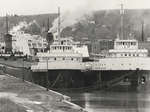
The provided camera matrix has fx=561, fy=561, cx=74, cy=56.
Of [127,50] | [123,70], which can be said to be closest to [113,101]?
[123,70]

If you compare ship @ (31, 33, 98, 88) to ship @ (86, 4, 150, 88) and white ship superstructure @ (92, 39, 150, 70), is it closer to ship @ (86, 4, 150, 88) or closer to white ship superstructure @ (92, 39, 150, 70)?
ship @ (86, 4, 150, 88)

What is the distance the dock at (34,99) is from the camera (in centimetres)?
4316

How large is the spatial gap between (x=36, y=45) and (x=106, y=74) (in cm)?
5185

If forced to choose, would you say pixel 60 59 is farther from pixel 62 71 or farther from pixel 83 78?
pixel 83 78

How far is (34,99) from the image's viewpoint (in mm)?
49469

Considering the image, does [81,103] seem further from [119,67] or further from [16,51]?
[16,51]

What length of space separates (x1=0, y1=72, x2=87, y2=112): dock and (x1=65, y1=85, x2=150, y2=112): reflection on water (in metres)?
3.15

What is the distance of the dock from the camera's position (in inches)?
1699

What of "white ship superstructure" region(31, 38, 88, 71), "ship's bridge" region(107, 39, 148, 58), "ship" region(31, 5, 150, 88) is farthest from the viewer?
"ship's bridge" region(107, 39, 148, 58)

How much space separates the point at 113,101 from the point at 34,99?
1057 cm

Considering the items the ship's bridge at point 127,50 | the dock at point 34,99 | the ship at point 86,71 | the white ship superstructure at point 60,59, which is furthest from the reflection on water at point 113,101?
the ship's bridge at point 127,50

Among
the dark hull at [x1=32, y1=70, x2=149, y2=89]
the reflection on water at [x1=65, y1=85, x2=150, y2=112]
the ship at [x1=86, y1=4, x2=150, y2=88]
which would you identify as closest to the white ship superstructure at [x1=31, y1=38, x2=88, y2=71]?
the dark hull at [x1=32, y1=70, x2=149, y2=89]

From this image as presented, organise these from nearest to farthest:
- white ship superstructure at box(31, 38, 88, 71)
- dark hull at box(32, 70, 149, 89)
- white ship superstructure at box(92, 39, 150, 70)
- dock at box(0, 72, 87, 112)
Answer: dock at box(0, 72, 87, 112), dark hull at box(32, 70, 149, 89), white ship superstructure at box(31, 38, 88, 71), white ship superstructure at box(92, 39, 150, 70)

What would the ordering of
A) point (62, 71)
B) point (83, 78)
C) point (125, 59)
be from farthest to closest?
point (125, 59) < point (83, 78) < point (62, 71)
